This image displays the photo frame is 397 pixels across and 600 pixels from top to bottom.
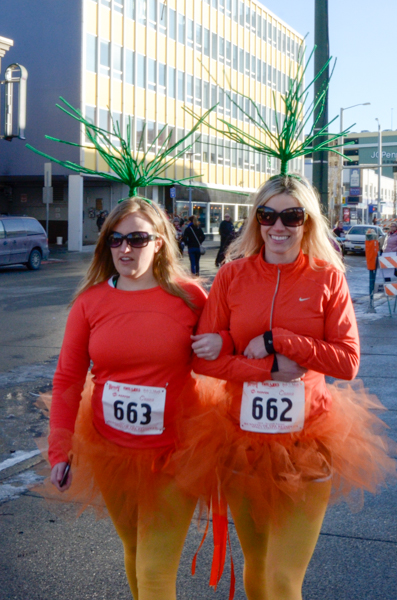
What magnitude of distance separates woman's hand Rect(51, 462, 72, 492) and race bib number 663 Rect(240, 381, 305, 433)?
692mm

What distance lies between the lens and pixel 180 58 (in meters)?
45.1

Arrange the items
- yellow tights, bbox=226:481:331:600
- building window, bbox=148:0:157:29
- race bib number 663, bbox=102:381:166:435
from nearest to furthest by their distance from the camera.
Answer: yellow tights, bbox=226:481:331:600 < race bib number 663, bbox=102:381:166:435 < building window, bbox=148:0:157:29

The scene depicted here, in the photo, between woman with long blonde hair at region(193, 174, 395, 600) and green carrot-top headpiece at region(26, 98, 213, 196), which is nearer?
woman with long blonde hair at region(193, 174, 395, 600)

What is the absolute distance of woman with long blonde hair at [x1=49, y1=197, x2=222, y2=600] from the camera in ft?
8.63

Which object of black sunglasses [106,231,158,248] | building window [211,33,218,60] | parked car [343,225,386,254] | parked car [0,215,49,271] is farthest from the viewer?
building window [211,33,218,60]

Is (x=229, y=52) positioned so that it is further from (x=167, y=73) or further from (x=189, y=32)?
(x=167, y=73)

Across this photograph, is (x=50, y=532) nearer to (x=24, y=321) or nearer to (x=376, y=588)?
(x=376, y=588)

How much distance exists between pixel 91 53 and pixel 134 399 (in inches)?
1448

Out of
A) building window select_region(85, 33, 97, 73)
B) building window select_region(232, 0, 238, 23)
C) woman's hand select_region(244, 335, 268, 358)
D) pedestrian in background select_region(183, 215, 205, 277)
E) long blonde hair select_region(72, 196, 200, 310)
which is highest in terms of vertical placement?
building window select_region(232, 0, 238, 23)

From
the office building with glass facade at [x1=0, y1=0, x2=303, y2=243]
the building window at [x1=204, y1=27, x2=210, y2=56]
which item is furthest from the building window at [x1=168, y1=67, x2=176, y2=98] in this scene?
the building window at [x1=204, y1=27, x2=210, y2=56]

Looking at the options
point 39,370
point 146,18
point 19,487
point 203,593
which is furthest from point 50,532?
point 146,18

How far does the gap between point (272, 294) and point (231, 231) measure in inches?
836

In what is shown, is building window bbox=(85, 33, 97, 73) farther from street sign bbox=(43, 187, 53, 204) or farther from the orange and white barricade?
the orange and white barricade

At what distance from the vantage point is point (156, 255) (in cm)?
298
